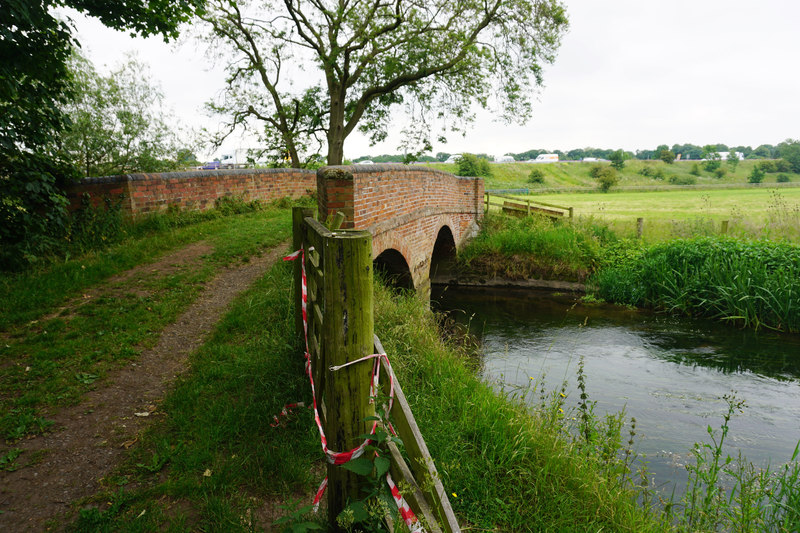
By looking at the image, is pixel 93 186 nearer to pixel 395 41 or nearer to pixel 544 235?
pixel 395 41

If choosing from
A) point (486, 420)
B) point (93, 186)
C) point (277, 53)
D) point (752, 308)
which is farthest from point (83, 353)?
point (277, 53)

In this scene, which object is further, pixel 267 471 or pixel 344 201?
pixel 344 201

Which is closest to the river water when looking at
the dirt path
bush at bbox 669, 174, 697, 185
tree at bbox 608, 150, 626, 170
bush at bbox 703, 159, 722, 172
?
the dirt path

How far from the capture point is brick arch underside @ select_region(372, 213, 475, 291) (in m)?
8.17

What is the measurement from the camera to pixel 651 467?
558cm

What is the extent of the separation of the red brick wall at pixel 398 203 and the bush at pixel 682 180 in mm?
38100

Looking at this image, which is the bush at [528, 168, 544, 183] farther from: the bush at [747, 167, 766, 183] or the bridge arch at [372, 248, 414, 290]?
the bridge arch at [372, 248, 414, 290]

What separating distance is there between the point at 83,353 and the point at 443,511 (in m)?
4.31

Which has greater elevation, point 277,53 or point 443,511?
point 277,53

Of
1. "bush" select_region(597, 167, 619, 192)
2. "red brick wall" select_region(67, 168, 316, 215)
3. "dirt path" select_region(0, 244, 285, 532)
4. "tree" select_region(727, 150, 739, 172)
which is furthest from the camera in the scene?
"tree" select_region(727, 150, 739, 172)

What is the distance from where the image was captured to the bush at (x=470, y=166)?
40062mm

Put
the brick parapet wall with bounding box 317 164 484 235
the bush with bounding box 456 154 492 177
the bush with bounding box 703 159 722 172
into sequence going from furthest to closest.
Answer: the bush with bounding box 703 159 722 172 → the bush with bounding box 456 154 492 177 → the brick parapet wall with bounding box 317 164 484 235

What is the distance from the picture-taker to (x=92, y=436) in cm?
368

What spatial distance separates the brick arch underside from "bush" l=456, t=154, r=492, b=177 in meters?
25.9
